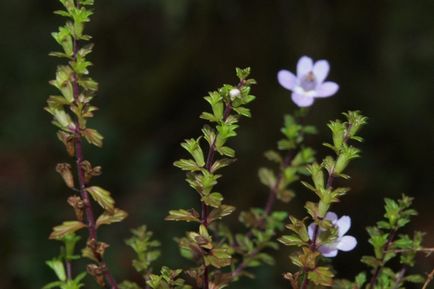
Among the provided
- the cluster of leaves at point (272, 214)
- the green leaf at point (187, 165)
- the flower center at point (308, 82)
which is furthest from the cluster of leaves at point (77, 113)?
the flower center at point (308, 82)

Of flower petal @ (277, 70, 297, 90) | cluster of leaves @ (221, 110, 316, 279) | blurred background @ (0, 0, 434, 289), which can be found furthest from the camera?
blurred background @ (0, 0, 434, 289)

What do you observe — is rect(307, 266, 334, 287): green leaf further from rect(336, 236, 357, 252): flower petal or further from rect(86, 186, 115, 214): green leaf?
rect(86, 186, 115, 214): green leaf

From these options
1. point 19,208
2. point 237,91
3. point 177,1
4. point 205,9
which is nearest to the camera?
point 237,91

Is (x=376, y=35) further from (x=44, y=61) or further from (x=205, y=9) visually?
(x=44, y=61)

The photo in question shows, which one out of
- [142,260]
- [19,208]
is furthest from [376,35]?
[142,260]

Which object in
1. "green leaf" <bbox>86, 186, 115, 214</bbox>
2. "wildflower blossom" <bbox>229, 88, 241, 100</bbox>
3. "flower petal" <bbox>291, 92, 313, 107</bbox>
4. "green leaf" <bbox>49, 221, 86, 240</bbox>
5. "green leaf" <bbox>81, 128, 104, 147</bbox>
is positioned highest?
"flower petal" <bbox>291, 92, 313, 107</bbox>

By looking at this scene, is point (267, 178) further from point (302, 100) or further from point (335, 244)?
point (335, 244)

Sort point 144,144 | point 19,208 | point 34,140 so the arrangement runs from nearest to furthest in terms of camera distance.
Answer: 1. point 19,208
2. point 144,144
3. point 34,140

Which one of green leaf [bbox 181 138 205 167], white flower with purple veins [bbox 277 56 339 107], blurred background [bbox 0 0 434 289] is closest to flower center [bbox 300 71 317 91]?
white flower with purple veins [bbox 277 56 339 107]
